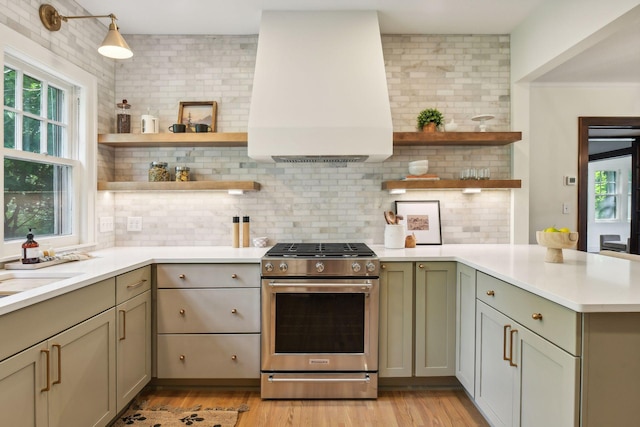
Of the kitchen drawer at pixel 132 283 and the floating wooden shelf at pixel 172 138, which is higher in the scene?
the floating wooden shelf at pixel 172 138

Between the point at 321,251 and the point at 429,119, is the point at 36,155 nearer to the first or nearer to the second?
the point at 321,251

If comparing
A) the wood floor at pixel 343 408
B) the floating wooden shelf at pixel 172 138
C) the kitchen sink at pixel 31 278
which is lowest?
the wood floor at pixel 343 408

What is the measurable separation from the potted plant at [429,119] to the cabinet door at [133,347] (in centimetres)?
239

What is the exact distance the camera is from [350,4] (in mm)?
2746

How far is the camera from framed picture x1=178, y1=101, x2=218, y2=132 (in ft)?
10.4

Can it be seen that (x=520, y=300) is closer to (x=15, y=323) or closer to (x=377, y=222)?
(x=377, y=222)

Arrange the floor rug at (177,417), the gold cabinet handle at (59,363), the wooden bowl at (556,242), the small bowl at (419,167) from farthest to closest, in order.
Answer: the small bowl at (419,167) < the floor rug at (177,417) < the wooden bowl at (556,242) < the gold cabinet handle at (59,363)

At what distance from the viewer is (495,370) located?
1.96 metres

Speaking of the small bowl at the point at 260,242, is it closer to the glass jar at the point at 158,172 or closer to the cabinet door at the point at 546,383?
the glass jar at the point at 158,172

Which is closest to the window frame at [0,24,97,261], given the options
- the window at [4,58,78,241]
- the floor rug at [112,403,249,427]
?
the window at [4,58,78,241]

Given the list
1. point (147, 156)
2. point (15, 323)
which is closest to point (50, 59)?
point (147, 156)

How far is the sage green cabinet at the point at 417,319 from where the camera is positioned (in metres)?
2.53

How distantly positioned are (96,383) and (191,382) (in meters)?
0.78

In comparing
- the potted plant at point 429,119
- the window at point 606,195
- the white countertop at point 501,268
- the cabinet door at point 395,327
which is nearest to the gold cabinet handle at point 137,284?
the white countertop at point 501,268
